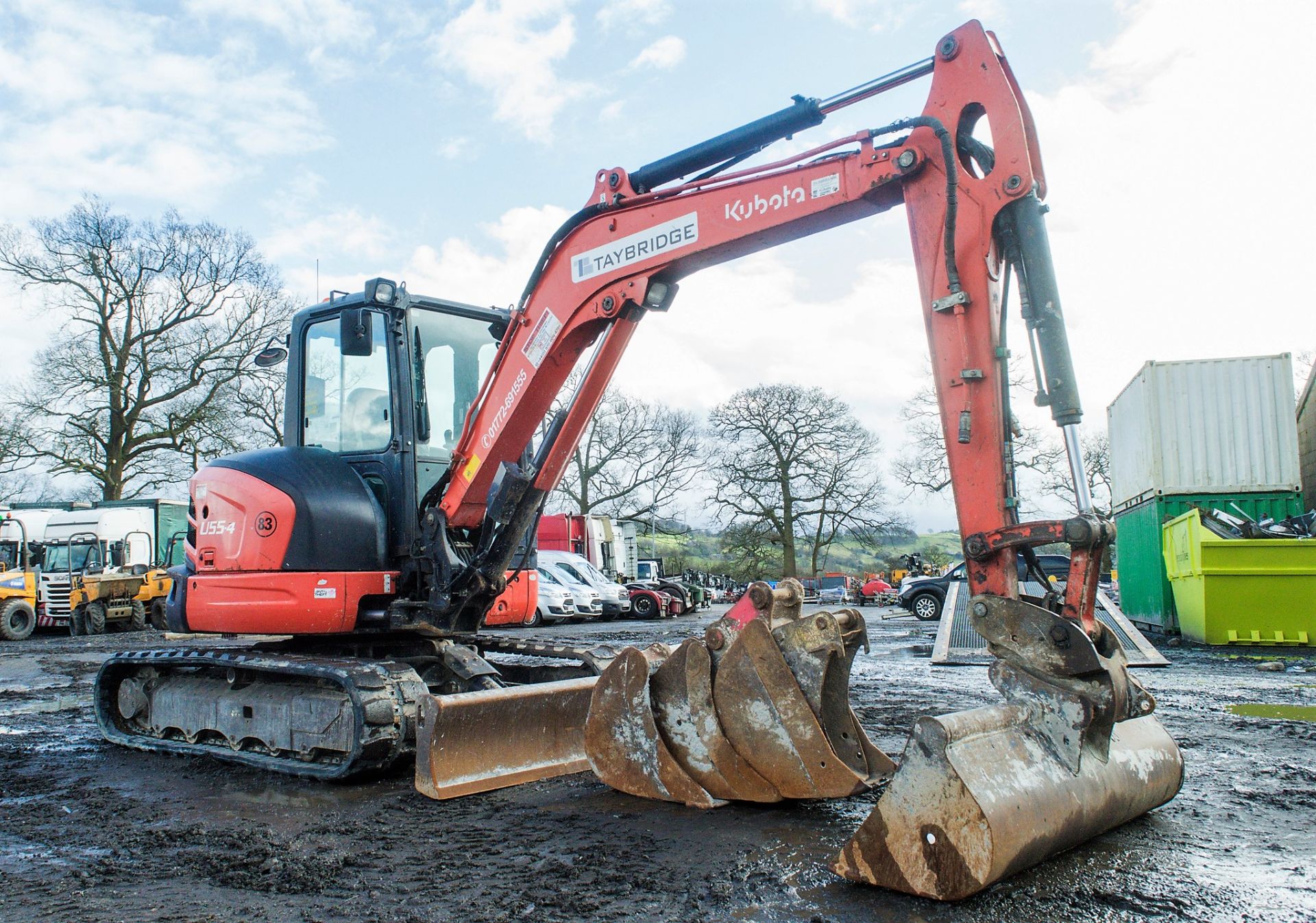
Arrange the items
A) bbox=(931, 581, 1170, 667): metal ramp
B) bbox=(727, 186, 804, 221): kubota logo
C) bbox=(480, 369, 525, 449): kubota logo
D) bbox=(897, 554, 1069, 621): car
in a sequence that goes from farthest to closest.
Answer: bbox=(897, 554, 1069, 621): car → bbox=(931, 581, 1170, 667): metal ramp → bbox=(480, 369, 525, 449): kubota logo → bbox=(727, 186, 804, 221): kubota logo

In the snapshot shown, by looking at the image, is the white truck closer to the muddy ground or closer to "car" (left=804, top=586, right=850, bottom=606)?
the muddy ground

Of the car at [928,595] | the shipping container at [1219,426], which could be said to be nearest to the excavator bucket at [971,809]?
the shipping container at [1219,426]

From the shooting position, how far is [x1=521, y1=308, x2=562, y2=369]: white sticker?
5.56m

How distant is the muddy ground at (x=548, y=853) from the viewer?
3.29 metres

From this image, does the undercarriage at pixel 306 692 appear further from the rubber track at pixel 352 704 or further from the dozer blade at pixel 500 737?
the dozer blade at pixel 500 737

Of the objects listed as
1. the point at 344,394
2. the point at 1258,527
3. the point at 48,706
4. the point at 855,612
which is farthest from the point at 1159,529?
the point at 48,706

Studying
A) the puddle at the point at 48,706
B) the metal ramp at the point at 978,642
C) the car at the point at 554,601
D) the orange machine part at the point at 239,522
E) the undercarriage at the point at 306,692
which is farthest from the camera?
the car at the point at 554,601

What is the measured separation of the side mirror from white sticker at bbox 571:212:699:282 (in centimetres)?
135

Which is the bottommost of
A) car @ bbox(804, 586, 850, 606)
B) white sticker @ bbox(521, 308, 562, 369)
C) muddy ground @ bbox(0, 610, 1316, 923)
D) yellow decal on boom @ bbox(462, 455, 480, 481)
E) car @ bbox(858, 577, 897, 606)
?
car @ bbox(804, 586, 850, 606)

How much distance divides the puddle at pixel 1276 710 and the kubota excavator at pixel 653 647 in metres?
3.51

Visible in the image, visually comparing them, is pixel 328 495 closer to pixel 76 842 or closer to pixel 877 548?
pixel 76 842

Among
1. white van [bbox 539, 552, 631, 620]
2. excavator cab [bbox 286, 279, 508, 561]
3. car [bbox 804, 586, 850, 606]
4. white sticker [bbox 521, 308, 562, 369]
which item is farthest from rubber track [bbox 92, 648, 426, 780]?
car [bbox 804, 586, 850, 606]

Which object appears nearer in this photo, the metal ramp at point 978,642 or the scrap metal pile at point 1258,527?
the metal ramp at point 978,642

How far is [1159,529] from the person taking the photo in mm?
14078
